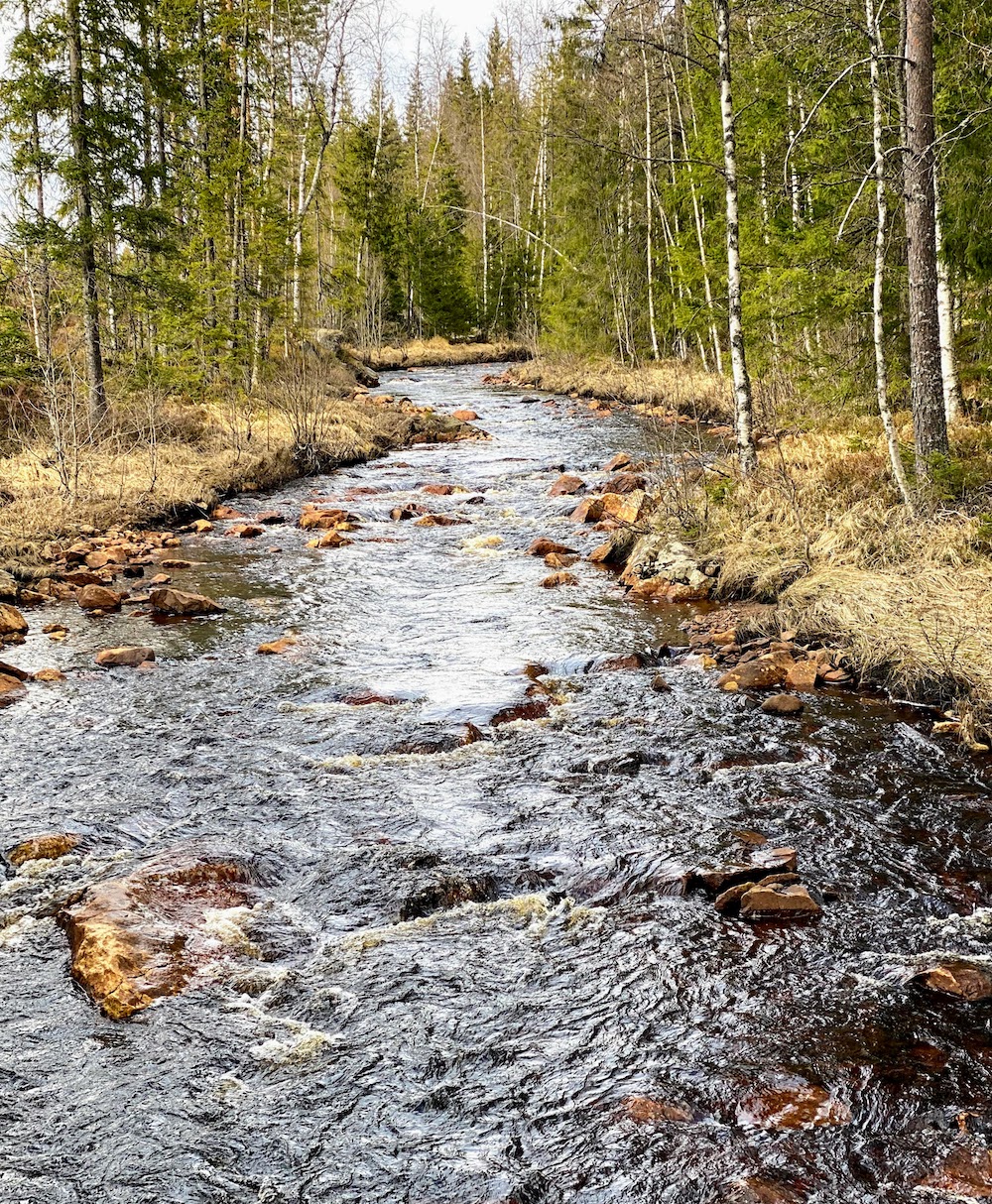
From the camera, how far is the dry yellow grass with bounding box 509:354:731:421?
21750 mm

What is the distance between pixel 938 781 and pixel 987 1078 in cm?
270

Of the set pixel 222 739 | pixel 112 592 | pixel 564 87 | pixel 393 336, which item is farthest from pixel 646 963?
pixel 393 336

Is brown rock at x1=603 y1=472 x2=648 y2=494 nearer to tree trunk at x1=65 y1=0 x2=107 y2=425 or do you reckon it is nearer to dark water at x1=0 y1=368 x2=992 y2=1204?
dark water at x1=0 y1=368 x2=992 y2=1204

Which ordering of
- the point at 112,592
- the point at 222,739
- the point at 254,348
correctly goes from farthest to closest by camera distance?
the point at 254,348 → the point at 112,592 → the point at 222,739

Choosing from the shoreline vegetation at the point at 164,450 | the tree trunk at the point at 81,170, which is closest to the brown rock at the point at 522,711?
the shoreline vegetation at the point at 164,450

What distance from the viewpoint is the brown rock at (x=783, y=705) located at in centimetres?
725

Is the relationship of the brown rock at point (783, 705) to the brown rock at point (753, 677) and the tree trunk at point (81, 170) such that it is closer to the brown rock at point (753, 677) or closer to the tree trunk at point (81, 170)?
the brown rock at point (753, 677)

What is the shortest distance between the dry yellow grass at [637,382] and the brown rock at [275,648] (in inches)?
423

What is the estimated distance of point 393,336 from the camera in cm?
4619

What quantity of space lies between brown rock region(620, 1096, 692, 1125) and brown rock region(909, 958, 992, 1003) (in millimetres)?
1379

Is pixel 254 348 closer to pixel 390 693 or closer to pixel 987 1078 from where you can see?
pixel 390 693

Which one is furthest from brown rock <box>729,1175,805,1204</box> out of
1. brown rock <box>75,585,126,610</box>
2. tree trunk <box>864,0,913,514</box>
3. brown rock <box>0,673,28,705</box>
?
brown rock <box>75,585,126,610</box>

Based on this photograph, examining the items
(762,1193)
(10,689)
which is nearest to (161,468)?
(10,689)

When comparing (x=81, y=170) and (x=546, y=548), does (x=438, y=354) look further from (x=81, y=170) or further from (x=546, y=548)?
(x=546, y=548)
